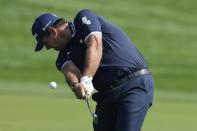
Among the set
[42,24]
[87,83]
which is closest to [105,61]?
[87,83]

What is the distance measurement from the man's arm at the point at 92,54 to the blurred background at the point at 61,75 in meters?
3.81

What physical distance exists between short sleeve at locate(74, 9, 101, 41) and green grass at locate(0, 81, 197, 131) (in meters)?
3.77

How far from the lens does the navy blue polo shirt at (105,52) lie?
272 inches

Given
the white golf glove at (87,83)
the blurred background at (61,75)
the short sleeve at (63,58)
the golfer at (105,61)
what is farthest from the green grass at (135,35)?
the white golf glove at (87,83)

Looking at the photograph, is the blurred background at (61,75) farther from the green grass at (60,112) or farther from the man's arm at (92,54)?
the man's arm at (92,54)

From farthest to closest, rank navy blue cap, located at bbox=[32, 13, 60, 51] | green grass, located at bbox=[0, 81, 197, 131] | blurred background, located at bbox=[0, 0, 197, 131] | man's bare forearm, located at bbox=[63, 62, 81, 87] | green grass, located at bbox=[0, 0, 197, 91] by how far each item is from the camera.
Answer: green grass, located at bbox=[0, 0, 197, 91]
blurred background, located at bbox=[0, 0, 197, 131]
green grass, located at bbox=[0, 81, 197, 131]
navy blue cap, located at bbox=[32, 13, 60, 51]
man's bare forearm, located at bbox=[63, 62, 81, 87]

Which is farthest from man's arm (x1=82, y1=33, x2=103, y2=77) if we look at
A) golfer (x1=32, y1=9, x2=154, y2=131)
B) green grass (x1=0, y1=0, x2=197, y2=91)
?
green grass (x1=0, y1=0, x2=197, y2=91)

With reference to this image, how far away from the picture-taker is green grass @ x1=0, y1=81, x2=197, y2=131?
1081cm

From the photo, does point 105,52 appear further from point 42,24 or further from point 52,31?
point 42,24

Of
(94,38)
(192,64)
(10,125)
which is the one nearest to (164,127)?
(10,125)

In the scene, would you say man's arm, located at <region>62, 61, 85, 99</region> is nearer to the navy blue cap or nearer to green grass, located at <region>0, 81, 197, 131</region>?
the navy blue cap

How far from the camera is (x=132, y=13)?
85.2 feet

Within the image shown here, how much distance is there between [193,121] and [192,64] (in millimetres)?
9716

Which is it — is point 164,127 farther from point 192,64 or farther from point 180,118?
point 192,64
